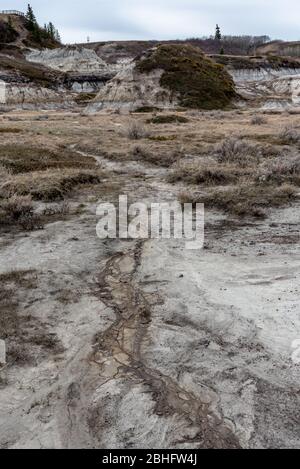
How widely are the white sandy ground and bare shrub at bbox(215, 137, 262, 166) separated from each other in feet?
31.9

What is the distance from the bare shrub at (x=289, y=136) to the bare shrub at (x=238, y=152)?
358 cm

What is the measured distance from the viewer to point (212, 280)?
31.1ft

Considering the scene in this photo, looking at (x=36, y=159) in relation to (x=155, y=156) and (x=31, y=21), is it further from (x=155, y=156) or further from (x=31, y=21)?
(x=31, y=21)

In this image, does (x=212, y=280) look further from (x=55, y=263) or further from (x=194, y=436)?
(x=194, y=436)

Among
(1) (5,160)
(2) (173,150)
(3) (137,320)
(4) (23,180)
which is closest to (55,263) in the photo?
(3) (137,320)

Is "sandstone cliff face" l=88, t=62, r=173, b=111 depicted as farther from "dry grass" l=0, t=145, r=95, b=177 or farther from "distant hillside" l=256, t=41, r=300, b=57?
"distant hillside" l=256, t=41, r=300, b=57

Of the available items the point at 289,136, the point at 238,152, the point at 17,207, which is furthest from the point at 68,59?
the point at 17,207

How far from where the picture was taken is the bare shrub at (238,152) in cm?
2118

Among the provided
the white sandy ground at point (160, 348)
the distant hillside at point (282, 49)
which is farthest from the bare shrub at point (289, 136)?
the distant hillside at point (282, 49)

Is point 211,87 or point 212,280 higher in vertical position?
point 211,87

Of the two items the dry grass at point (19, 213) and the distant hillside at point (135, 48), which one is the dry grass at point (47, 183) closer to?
the dry grass at point (19, 213)

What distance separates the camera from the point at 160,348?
728cm
